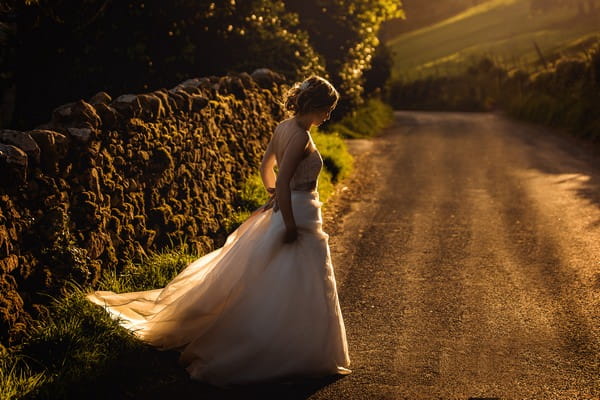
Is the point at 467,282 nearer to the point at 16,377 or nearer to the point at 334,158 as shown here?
the point at 16,377

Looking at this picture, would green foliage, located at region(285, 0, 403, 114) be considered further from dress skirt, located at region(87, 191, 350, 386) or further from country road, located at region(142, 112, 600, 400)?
dress skirt, located at region(87, 191, 350, 386)

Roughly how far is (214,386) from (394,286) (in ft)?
10.3

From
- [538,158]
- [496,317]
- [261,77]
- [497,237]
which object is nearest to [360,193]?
[261,77]

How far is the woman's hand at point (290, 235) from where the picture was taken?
18.6 ft

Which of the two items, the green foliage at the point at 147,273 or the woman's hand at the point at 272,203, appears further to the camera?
the green foliage at the point at 147,273

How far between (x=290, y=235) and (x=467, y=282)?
3.30m

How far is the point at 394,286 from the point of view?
A: 27.1 ft

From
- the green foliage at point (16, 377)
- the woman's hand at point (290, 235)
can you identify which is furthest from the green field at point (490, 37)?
the green foliage at point (16, 377)

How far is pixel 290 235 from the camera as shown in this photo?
223 inches

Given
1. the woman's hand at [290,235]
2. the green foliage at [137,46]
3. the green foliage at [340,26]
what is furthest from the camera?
→ the green foliage at [340,26]

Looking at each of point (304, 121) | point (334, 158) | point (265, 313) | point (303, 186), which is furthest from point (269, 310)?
point (334, 158)

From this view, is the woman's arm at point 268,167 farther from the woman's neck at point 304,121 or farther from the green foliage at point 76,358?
the green foliage at point 76,358

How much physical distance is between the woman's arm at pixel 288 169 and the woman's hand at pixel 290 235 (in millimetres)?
24

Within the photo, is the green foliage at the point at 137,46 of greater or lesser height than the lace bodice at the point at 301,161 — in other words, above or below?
above
